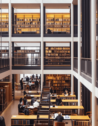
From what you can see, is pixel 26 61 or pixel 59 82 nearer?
pixel 26 61

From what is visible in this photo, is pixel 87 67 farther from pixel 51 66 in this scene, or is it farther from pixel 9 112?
pixel 51 66

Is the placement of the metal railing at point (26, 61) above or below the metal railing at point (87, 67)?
above

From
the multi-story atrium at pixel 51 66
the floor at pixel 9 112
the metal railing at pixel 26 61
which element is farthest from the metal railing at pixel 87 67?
the metal railing at pixel 26 61

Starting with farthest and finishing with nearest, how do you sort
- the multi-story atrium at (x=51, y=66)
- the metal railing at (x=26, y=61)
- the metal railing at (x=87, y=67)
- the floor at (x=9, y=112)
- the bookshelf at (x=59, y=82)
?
the bookshelf at (x=59, y=82)
the metal railing at (x=26, y=61)
the floor at (x=9, y=112)
the multi-story atrium at (x=51, y=66)
the metal railing at (x=87, y=67)

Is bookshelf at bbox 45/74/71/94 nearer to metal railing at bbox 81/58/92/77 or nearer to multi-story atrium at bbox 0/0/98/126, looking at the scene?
multi-story atrium at bbox 0/0/98/126

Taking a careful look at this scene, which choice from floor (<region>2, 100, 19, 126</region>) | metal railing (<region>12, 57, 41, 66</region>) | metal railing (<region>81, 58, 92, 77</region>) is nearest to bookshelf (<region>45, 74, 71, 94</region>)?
Answer: metal railing (<region>12, 57, 41, 66</region>)

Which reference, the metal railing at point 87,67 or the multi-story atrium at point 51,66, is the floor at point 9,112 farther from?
the metal railing at point 87,67

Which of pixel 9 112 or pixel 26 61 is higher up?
pixel 26 61

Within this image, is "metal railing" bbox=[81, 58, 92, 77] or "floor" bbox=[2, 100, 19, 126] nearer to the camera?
"metal railing" bbox=[81, 58, 92, 77]

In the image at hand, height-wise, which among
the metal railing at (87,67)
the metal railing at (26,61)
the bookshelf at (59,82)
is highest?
the metal railing at (26,61)

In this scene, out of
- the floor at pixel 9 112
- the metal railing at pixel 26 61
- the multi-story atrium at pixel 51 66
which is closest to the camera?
the multi-story atrium at pixel 51 66

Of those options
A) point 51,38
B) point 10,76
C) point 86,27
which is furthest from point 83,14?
point 10,76

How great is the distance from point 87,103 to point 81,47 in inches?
109

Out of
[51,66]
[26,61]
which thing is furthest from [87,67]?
[26,61]
